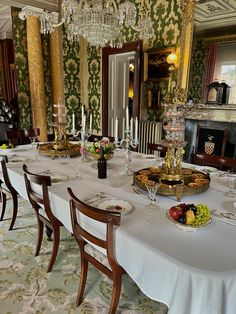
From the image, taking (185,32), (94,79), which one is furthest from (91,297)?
(94,79)

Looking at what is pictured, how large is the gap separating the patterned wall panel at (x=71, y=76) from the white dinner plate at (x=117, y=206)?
439 cm

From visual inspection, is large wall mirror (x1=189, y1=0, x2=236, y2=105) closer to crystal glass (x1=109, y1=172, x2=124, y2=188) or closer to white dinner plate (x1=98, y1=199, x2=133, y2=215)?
crystal glass (x1=109, y1=172, x2=124, y2=188)

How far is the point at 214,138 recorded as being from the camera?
4.21 m

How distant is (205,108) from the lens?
412 centimetres

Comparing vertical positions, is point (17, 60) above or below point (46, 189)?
above

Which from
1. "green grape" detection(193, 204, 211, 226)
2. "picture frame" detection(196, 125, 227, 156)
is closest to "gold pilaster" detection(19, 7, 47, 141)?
"picture frame" detection(196, 125, 227, 156)

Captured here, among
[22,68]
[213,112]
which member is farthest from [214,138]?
[22,68]

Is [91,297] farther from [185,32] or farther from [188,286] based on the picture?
[185,32]

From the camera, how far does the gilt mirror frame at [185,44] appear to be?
156 inches

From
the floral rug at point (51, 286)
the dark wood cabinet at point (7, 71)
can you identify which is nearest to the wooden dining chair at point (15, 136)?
the floral rug at point (51, 286)

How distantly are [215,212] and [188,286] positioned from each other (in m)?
0.64

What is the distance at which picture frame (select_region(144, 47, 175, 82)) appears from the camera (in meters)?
4.36

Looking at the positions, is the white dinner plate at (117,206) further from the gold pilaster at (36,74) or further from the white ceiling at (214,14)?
the gold pilaster at (36,74)

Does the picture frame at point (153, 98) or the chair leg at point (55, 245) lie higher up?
the picture frame at point (153, 98)
